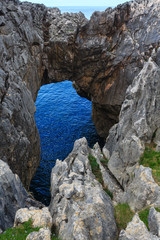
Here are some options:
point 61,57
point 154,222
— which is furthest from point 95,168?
point 61,57

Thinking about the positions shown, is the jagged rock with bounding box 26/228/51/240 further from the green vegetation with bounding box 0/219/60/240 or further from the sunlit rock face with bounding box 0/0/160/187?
the sunlit rock face with bounding box 0/0/160/187

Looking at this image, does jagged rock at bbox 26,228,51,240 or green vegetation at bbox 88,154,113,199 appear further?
green vegetation at bbox 88,154,113,199

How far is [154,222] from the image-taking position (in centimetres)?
1425

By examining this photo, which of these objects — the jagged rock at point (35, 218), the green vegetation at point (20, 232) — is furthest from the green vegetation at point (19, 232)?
the jagged rock at point (35, 218)

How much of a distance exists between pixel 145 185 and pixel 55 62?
37.8 metres

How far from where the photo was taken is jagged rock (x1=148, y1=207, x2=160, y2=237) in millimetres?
13695

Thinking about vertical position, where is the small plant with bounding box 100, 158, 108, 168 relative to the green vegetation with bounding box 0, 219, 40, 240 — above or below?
below

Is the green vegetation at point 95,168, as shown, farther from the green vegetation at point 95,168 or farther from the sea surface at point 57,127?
the sea surface at point 57,127

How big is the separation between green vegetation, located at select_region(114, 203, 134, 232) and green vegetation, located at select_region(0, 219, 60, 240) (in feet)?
17.5

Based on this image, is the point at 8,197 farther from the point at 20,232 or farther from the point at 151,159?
the point at 151,159

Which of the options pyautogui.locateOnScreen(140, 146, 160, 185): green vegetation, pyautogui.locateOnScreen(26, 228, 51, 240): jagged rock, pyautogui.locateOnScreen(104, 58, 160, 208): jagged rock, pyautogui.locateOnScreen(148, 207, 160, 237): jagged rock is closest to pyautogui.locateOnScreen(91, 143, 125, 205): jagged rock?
pyautogui.locateOnScreen(104, 58, 160, 208): jagged rock

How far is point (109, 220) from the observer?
628 inches

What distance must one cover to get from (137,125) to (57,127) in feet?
114

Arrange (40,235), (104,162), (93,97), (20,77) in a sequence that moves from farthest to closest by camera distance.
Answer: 1. (93,97)
2. (20,77)
3. (104,162)
4. (40,235)
